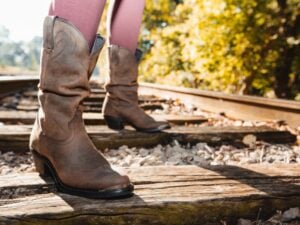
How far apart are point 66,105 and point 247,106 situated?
2.36 metres

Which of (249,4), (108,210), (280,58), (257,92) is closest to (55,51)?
(108,210)

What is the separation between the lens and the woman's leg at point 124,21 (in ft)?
6.92

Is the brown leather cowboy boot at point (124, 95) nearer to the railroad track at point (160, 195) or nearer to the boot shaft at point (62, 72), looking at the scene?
the railroad track at point (160, 195)

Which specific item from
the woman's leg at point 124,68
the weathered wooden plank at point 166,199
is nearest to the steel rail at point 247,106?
the woman's leg at point 124,68

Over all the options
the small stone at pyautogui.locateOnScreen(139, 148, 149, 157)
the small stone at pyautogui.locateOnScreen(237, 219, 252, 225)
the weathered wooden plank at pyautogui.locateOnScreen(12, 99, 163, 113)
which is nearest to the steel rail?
the weathered wooden plank at pyautogui.locateOnScreen(12, 99, 163, 113)

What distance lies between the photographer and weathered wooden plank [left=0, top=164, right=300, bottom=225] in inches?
41.9

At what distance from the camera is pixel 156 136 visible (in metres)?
2.26

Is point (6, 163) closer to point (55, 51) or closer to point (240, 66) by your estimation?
point (55, 51)

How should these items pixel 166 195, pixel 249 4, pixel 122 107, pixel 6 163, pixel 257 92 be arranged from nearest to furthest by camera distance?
pixel 166 195 → pixel 6 163 → pixel 122 107 → pixel 249 4 → pixel 257 92

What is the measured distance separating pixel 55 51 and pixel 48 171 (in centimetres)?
43

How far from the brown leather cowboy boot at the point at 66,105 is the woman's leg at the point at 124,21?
2.74 feet

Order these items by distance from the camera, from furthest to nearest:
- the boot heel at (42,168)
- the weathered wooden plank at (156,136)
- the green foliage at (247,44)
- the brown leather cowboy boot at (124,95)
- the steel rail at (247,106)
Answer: the green foliage at (247,44)
the steel rail at (247,106)
the brown leather cowboy boot at (124,95)
the weathered wooden plank at (156,136)
the boot heel at (42,168)

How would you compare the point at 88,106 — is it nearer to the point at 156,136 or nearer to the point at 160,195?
the point at 156,136

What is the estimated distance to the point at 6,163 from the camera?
1.83 m
